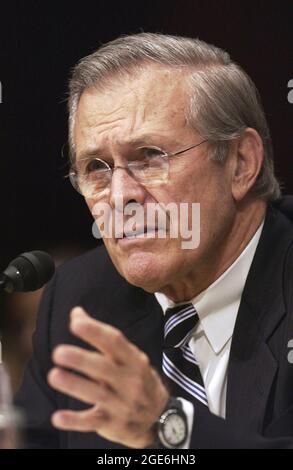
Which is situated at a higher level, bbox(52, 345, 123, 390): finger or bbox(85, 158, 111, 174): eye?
bbox(85, 158, 111, 174): eye

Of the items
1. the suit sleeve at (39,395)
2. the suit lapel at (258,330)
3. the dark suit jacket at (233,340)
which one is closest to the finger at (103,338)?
the dark suit jacket at (233,340)

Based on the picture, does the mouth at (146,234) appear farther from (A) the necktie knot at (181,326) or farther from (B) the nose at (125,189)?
(A) the necktie knot at (181,326)

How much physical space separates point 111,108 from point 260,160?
0.36m

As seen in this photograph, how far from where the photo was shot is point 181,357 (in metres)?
1.73

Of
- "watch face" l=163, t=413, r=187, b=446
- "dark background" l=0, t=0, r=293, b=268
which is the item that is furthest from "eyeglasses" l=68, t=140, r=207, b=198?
"watch face" l=163, t=413, r=187, b=446

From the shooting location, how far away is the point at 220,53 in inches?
67.6

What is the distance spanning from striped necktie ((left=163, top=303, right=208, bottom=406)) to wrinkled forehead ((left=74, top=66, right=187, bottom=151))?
0.42 meters

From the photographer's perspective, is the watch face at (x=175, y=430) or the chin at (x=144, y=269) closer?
the watch face at (x=175, y=430)

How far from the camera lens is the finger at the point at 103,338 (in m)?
1.31

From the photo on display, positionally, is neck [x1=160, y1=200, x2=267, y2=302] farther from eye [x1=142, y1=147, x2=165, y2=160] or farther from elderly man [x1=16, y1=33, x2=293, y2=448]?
eye [x1=142, y1=147, x2=165, y2=160]

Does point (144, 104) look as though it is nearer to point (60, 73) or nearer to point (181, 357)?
point (60, 73)

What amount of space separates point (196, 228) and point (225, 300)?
0.18 meters

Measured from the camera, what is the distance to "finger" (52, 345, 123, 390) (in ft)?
4.34

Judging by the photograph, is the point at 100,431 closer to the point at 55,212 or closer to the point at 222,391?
the point at 222,391
